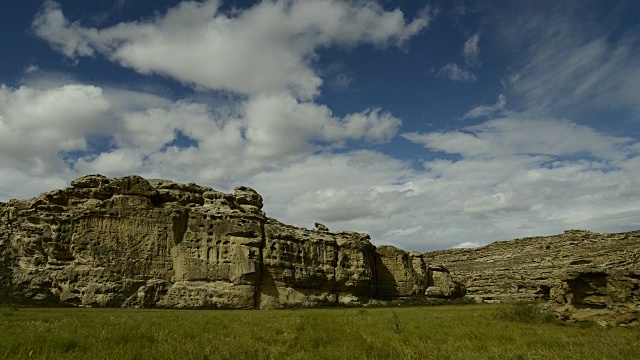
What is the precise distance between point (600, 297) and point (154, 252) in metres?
35.1

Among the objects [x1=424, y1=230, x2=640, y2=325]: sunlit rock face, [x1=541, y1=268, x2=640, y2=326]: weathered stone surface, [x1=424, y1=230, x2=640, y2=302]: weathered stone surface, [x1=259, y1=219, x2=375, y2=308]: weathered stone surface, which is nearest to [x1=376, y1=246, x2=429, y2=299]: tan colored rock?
[x1=259, y1=219, x2=375, y2=308]: weathered stone surface

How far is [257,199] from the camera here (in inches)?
1924

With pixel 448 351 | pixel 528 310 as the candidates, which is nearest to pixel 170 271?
pixel 528 310

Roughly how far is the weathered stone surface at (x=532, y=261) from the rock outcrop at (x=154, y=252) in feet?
66.5

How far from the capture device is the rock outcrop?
123 feet

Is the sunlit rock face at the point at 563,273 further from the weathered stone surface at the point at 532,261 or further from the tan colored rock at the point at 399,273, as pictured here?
the tan colored rock at the point at 399,273

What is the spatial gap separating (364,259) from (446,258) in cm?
3447

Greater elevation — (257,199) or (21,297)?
(257,199)

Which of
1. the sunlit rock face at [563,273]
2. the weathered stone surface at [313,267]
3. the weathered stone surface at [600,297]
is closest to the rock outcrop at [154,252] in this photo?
the weathered stone surface at [313,267]

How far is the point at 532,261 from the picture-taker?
61.7 m

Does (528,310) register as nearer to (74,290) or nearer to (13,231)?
(74,290)

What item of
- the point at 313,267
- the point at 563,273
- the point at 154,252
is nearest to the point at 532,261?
the point at 313,267

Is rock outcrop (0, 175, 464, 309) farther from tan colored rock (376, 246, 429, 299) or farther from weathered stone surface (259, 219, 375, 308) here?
tan colored rock (376, 246, 429, 299)

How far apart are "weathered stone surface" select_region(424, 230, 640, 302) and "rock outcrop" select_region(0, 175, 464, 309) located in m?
20.3
